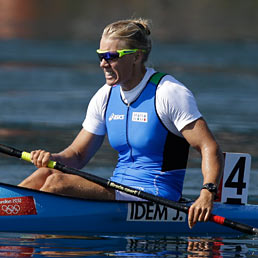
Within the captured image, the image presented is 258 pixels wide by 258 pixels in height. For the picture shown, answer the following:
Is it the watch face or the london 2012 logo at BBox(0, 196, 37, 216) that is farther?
the london 2012 logo at BBox(0, 196, 37, 216)

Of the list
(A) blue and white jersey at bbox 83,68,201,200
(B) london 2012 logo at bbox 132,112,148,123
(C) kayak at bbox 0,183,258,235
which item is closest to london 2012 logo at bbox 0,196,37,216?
(C) kayak at bbox 0,183,258,235

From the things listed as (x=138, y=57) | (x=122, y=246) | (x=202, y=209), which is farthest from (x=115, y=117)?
(x=202, y=209)

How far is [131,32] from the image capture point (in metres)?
7.35

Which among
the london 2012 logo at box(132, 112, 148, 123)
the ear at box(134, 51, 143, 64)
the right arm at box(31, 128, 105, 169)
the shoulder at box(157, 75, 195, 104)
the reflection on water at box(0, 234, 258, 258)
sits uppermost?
the ear at box(134, 51, 143, 64)

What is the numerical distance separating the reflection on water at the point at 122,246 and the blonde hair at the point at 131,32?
153 cm

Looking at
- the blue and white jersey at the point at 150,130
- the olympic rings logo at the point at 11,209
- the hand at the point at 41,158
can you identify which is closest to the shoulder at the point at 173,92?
the blue and white jersey at the point at 150,130

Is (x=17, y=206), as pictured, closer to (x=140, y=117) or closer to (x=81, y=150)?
(x=81, y=150)

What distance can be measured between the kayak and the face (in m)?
0.98

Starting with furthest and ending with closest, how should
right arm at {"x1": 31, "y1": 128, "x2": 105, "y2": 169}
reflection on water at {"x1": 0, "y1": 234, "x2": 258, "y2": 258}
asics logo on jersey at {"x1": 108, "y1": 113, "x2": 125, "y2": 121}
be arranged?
1. right arm at {"x1": 31, "y1": 128, "x2": 105, "y2": 169}
2. asics logo on jersey at {"x1": 108, "y1": 113, "x2": 125, "y2": 121}
3. reflection on water at {"x1": 0, "y1": 234, "x2": 258, "y2": 258}

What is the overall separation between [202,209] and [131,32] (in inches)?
Answer: 60.6

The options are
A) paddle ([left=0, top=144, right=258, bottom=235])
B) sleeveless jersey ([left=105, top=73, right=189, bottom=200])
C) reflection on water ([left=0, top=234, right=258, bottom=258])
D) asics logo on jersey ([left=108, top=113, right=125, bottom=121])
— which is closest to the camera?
reflection on water ([left=0, top=234, right=258, bottom=258])

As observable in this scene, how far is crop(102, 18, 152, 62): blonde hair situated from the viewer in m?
7.31

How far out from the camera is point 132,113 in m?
7.51

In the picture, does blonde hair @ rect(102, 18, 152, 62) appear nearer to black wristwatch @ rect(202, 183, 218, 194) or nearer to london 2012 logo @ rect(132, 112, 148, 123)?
london 2012 logo @ rect(132, 112, 148, 123)
